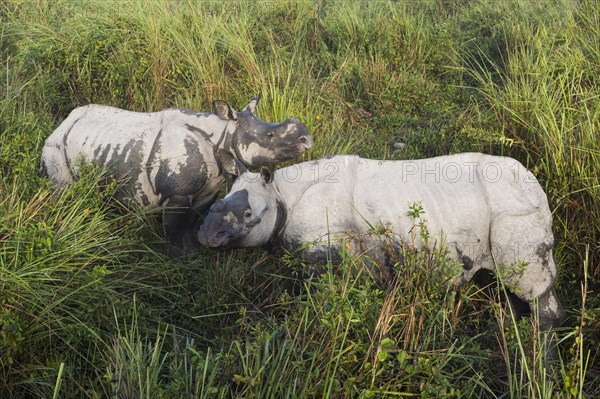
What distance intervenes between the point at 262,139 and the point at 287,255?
131 cm

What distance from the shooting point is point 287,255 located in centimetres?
379

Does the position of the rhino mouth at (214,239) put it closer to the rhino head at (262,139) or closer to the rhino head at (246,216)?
the rhino head at (246,216)

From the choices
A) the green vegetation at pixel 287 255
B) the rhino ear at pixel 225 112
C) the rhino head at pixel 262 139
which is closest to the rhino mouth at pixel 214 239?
the green vegetation at pixel 287 255

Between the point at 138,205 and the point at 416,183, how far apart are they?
1.98 m

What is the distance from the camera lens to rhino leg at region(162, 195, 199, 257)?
15.8 feet

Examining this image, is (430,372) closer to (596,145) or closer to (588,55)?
(596,145)

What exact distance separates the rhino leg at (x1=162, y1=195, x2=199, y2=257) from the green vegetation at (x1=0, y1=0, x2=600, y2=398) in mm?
126

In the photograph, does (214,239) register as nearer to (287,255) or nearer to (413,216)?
(287,255)

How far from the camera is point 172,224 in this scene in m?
4.83

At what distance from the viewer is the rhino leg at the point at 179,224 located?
4801 millimetres

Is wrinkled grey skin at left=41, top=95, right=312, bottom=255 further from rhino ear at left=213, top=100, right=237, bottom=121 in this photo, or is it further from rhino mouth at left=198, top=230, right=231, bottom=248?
rhino mouth at left=198, top=230, right=231, bottom=248

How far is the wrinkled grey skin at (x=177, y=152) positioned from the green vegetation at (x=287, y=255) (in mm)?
214

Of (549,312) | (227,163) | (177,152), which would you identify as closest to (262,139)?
(227,163)

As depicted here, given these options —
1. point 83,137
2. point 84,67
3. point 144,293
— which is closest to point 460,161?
point 144,293
